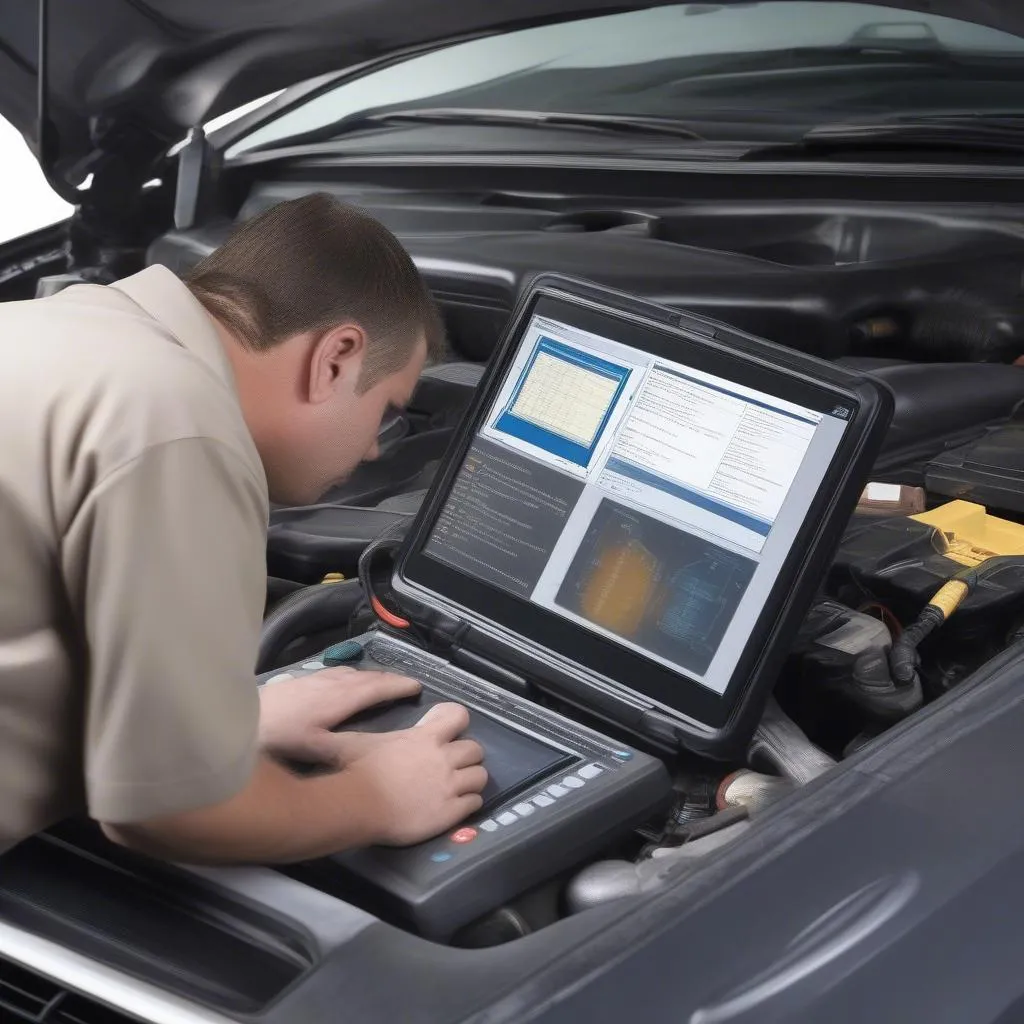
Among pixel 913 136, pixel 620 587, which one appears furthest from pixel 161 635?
pixel 913 136

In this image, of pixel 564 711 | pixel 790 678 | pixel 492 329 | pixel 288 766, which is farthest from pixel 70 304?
pixel 492 329

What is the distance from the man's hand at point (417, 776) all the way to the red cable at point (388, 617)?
0.21 meters

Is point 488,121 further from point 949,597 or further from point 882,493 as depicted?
point 949,597

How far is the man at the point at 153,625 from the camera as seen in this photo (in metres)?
0.74

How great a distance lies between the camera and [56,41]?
1.77m

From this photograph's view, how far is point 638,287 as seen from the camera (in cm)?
158

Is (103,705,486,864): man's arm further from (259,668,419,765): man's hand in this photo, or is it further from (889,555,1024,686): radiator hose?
(889,555,1024,686): radiator hose

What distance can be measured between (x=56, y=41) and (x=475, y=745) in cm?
129

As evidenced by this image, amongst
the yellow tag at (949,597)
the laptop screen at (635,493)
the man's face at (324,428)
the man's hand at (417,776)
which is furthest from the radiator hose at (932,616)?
the man's face at (324,428)

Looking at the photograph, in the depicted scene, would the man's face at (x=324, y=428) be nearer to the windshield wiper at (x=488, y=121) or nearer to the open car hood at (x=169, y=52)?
the open car hood at (x=169, y=52)

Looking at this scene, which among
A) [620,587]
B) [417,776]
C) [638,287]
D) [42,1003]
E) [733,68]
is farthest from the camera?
[733,68]

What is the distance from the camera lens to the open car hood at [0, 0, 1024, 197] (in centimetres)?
167

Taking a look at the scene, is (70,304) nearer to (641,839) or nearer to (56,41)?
(641,839)

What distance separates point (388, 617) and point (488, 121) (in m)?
1.08
